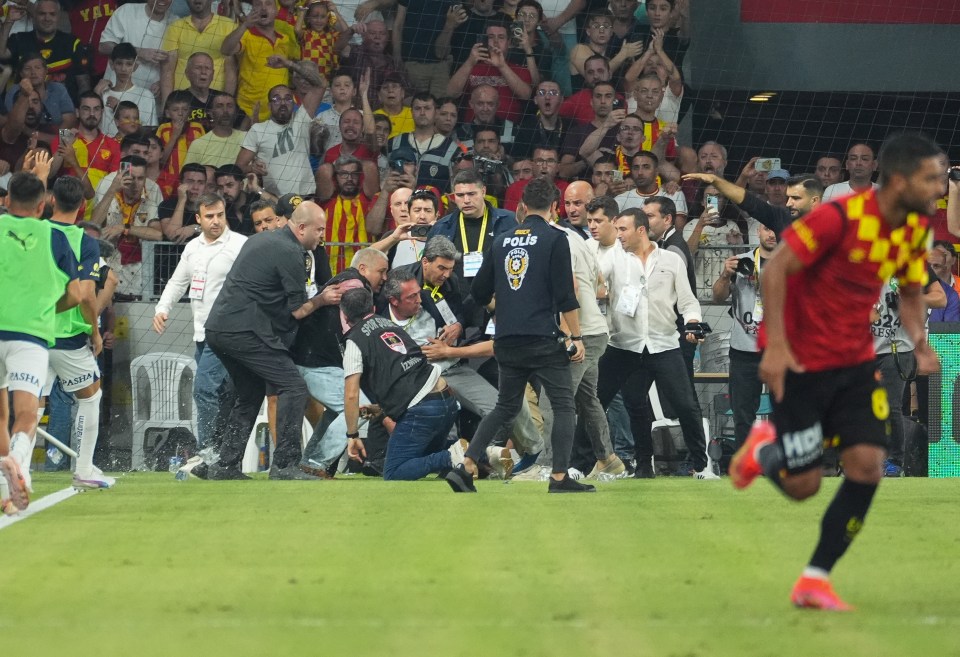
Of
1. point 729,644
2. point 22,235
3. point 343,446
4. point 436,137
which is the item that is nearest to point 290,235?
point 343,446

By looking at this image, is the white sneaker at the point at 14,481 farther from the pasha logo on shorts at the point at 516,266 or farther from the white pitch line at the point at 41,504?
the pasha logo on shorts at the point at 516,266

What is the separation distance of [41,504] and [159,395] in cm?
529

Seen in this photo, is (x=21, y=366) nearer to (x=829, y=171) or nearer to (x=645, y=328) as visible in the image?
(x=645, y=328)

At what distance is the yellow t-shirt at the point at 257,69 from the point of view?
53.0ft

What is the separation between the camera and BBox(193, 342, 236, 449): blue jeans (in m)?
11.6

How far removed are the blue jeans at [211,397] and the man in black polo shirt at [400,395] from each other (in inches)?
60.2

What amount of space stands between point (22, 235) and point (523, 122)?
27.7ft

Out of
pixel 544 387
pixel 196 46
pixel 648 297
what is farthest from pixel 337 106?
pixel 544 387

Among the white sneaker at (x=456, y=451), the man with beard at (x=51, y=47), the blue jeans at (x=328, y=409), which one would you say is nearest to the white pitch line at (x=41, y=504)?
the blue jeans at (x=328, y=409)

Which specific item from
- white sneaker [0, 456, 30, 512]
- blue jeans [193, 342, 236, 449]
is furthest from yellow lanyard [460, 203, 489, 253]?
white sneaker [0, 456, 30, 512]

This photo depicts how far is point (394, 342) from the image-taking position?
33.9 feet

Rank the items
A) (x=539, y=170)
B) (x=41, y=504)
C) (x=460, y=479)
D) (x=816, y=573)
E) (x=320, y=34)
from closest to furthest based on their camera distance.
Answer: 1. (x=816, y=573)
2. (x=41, y=504)
3. (x=460, y=479)
4. (x=539, y=170)
5. (x=320, y=34)

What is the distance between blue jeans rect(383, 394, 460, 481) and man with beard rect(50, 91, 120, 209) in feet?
19.6

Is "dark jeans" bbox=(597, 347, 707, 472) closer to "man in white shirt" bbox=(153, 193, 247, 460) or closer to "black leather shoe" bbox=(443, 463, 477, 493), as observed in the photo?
"black leather shoe" bbox=(443, 463, 477, 493)
